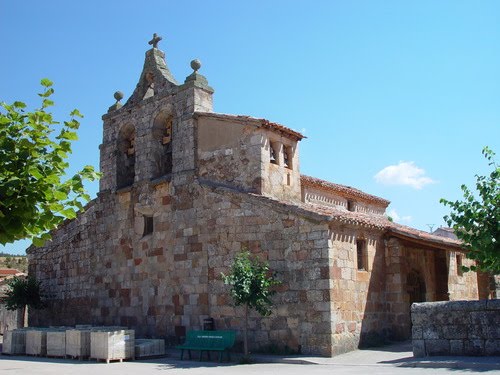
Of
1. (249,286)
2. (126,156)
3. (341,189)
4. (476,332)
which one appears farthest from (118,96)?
(476,332)

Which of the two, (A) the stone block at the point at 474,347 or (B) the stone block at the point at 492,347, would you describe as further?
(A) the stone block at the point at 474,347

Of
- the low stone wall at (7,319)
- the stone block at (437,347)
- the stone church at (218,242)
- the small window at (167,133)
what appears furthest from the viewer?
the low stone wall at (7,319)

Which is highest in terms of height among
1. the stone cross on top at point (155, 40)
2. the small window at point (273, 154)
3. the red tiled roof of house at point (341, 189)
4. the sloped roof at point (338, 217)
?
the stone cross on top at point (155, 40)

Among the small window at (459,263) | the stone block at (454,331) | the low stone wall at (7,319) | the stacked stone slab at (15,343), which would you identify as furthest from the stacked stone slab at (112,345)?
the low stone wall at (7,319)

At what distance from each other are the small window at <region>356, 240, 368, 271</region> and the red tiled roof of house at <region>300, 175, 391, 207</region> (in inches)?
153

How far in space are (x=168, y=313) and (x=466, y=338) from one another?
8921 millimetres

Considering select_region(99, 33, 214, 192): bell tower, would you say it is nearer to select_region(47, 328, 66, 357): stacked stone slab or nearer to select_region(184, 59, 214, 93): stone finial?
select_region(184, 59, 214, 93): stone finial

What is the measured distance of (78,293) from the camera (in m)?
21.6

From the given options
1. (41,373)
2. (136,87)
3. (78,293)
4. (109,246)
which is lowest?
(41,373)

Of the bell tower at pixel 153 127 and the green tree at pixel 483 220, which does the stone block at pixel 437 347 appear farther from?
the bell tower at pixel 153 127

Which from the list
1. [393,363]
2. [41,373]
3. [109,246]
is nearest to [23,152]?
[41,373]

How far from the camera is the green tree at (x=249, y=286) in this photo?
47.4 feet

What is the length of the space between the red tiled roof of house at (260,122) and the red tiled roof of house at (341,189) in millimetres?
2294

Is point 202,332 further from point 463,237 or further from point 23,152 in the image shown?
point 23,152
